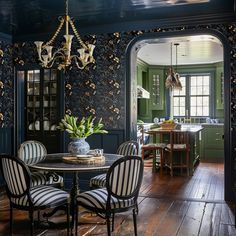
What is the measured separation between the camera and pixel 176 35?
15.9 ft

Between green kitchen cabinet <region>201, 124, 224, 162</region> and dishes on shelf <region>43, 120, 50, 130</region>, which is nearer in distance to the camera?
dishes on shelf <region>43, 120, 50, 130</region>

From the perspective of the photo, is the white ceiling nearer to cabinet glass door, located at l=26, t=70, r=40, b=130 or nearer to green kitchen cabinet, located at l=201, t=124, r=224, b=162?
green kitchen cabinet, located at l=201, t=124, r=224, b=162

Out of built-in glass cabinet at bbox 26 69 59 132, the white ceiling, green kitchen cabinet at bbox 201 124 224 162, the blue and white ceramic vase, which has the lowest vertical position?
green kitchen cabinet at bbox 201 124 224 162

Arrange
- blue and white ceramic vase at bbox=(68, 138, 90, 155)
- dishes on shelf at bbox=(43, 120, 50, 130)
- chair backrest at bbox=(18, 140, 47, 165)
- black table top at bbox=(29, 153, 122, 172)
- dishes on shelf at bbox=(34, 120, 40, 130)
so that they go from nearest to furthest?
black table top at bbox=(29, 153, 122, 172), blue and white ceramic vase at bbox=(68, 138, 90, 155), chair backrest at bbox=(18, 140, 47, 165), dishes on shelf at bbox=(43, 120, 50, 130), dishes on shelf at bbox=(34, 120, 40, 130)

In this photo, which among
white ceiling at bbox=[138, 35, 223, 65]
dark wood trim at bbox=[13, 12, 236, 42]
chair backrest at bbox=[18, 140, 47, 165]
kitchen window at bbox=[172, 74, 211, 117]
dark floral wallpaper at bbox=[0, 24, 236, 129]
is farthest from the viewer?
kitchen window at bbox=[172, 74, 211, 117]

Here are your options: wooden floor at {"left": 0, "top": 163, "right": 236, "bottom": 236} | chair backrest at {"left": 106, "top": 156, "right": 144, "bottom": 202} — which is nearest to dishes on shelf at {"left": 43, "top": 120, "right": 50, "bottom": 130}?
wooden floor at {"left": 0, "top": 163, "right": 236, "bottom": 236}

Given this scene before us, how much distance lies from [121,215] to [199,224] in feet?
3.08

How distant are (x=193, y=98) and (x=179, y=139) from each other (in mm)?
4113

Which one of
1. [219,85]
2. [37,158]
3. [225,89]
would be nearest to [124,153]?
[37,158]

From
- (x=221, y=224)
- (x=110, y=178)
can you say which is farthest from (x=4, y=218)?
(x=221, y=224)

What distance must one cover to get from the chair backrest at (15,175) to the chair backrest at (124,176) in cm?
77

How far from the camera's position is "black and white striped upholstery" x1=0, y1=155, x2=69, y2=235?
3062 mm

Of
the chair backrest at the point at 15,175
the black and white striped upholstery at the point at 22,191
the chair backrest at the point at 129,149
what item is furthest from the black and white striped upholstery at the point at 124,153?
the chair backrest at the point at 15,175

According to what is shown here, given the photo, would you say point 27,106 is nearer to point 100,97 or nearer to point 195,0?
point 100,97
